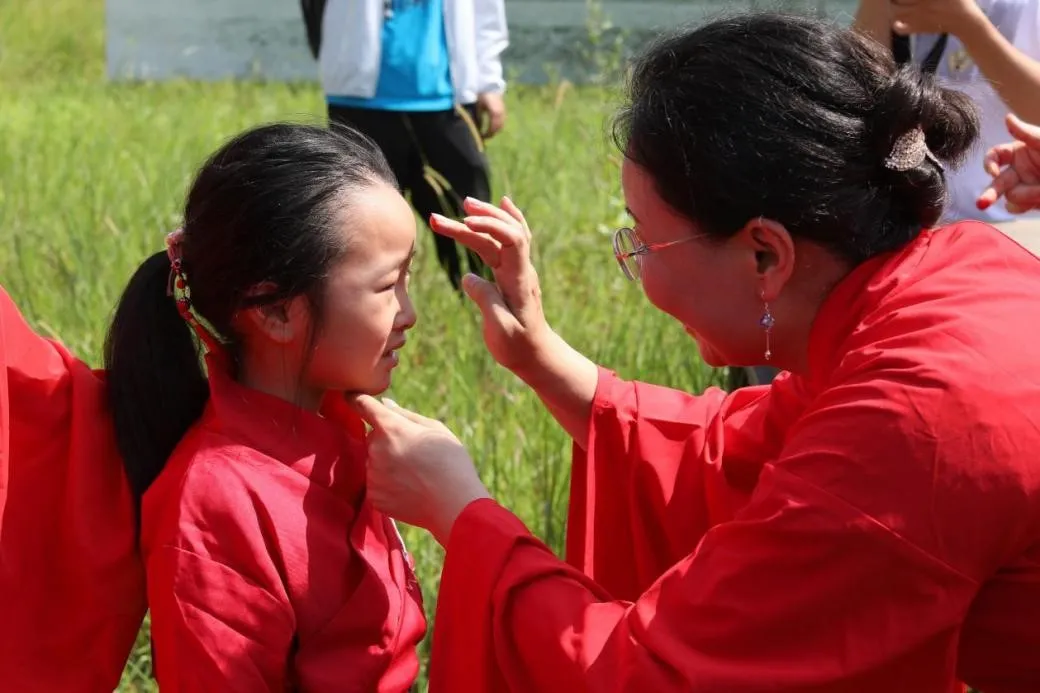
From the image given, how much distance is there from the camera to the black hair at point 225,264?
74.0 inches

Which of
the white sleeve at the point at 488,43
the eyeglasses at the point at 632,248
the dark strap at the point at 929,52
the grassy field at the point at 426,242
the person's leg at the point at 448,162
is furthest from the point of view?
the white sleeve at the point at 488,43

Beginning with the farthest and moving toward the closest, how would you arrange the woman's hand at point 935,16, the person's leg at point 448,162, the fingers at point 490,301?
the person's leg at point 448,162 < the woman's hand at point 935,16 < the fingers at point 490,301

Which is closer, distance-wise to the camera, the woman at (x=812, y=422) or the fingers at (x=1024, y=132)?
the woman at (x=812, y=422)

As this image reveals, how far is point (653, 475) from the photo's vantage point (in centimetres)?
214

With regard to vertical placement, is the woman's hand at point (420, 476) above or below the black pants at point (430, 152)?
above

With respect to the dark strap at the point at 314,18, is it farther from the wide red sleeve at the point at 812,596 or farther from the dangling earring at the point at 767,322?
the wide red sleeve at the point at 812,596

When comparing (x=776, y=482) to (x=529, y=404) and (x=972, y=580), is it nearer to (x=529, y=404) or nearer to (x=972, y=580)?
(x=972, y=580)

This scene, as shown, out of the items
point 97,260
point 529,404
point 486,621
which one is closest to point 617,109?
point 486,621

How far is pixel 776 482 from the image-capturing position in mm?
1615

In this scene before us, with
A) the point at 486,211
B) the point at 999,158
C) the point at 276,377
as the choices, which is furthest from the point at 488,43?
the point at 276,377

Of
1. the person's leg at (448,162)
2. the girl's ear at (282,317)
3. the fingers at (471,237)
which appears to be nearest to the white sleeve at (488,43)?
the person's leg at (448,162)

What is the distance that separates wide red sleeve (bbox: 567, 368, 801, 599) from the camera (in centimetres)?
212

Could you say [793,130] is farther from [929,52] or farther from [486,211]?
[929,52]

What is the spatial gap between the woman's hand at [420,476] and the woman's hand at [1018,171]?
88 centimetres
